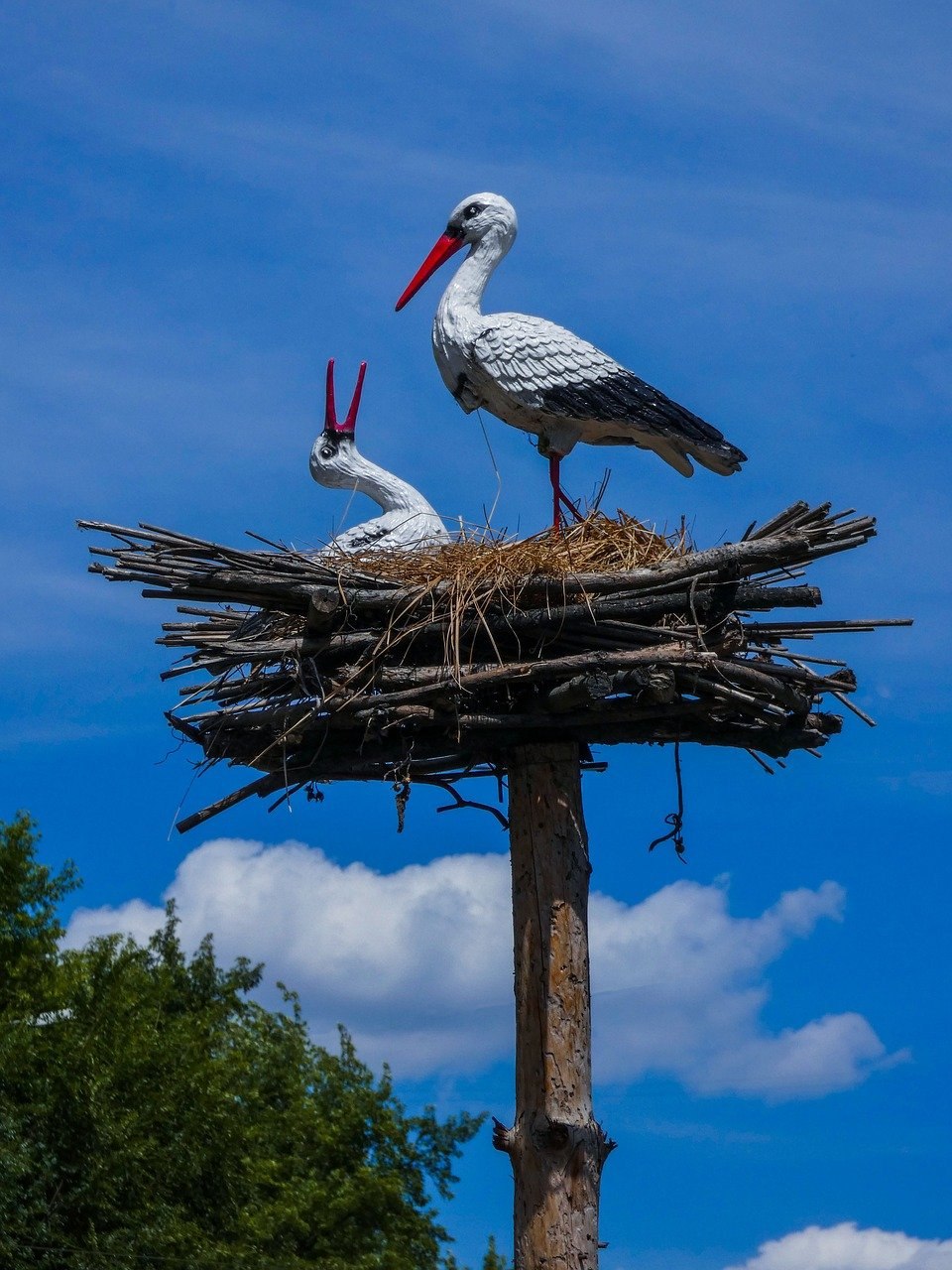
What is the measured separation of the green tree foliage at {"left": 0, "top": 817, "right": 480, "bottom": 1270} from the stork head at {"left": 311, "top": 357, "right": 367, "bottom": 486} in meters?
5.03

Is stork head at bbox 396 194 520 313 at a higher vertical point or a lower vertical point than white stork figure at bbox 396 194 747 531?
higher

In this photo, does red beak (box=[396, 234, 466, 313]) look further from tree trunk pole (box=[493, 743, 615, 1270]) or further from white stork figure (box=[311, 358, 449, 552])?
tree trunk pole (box=[493, 743, 615, 1270])

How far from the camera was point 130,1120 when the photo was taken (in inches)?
482

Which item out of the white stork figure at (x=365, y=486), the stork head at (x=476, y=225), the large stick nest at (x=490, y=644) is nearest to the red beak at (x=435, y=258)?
the stork head at (x=476, y=225)

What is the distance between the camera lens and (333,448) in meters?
9.52

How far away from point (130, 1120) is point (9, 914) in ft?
9.71

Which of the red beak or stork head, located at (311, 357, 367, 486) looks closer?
the red beak

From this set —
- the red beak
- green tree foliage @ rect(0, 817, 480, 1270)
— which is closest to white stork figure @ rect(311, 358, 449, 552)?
the red beak

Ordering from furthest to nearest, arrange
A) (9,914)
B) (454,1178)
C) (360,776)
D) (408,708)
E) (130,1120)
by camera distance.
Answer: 1. (454,1178)
2. (9,914)
3. (130,1120)
4. (360,776)
5. (408,708)

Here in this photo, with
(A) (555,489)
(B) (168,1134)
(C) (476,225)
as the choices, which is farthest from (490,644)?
(B) (168,1134)

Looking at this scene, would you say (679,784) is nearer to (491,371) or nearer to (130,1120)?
(491,371)

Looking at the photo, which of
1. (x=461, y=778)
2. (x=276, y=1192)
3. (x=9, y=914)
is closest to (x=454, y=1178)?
(x=276, y=1192)

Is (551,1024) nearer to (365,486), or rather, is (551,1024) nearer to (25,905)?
(365,486)

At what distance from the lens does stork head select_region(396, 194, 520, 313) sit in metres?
8.24
